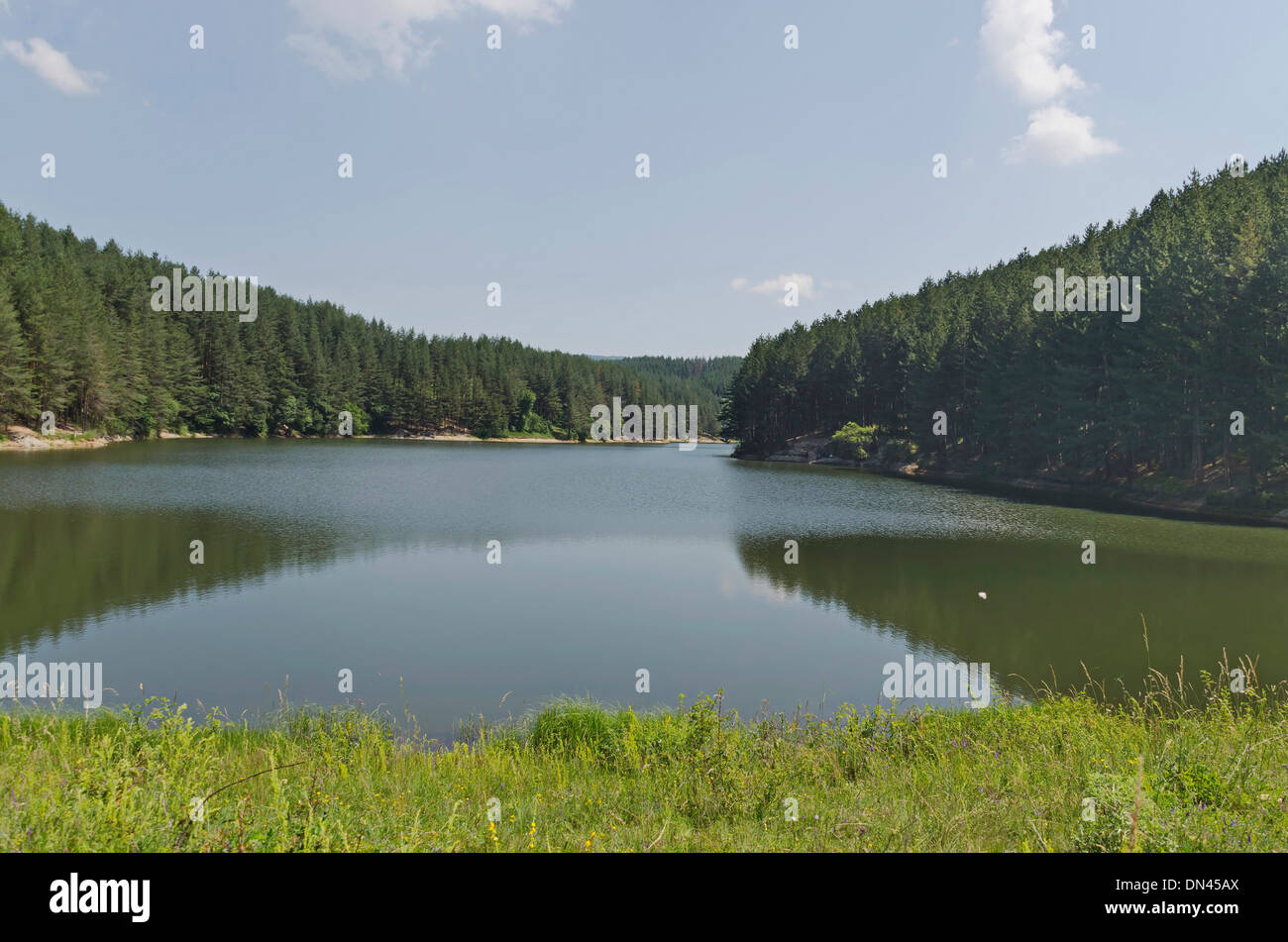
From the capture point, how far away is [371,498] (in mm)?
38844

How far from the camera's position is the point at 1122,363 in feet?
158

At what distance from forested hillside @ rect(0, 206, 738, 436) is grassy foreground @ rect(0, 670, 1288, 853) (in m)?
74.1

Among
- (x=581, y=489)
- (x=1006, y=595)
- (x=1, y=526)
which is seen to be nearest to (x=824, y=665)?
(x=1006, y=595)

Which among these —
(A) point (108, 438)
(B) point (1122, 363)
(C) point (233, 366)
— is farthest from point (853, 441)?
(C) point (233, 366)

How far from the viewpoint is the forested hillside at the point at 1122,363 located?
3969 cm

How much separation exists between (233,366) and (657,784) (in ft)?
386

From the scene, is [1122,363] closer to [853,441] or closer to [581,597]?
[853,441]

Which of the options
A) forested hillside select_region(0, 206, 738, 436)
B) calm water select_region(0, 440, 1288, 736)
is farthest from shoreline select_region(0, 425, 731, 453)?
calm water select_region(0, 440, 1288, 736)

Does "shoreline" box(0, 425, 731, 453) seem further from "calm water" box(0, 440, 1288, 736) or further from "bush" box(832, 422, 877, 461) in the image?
"bush" box(832, 422, 877, 461)

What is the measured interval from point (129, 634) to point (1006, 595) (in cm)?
2175

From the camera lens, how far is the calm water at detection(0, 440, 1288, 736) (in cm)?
1316
